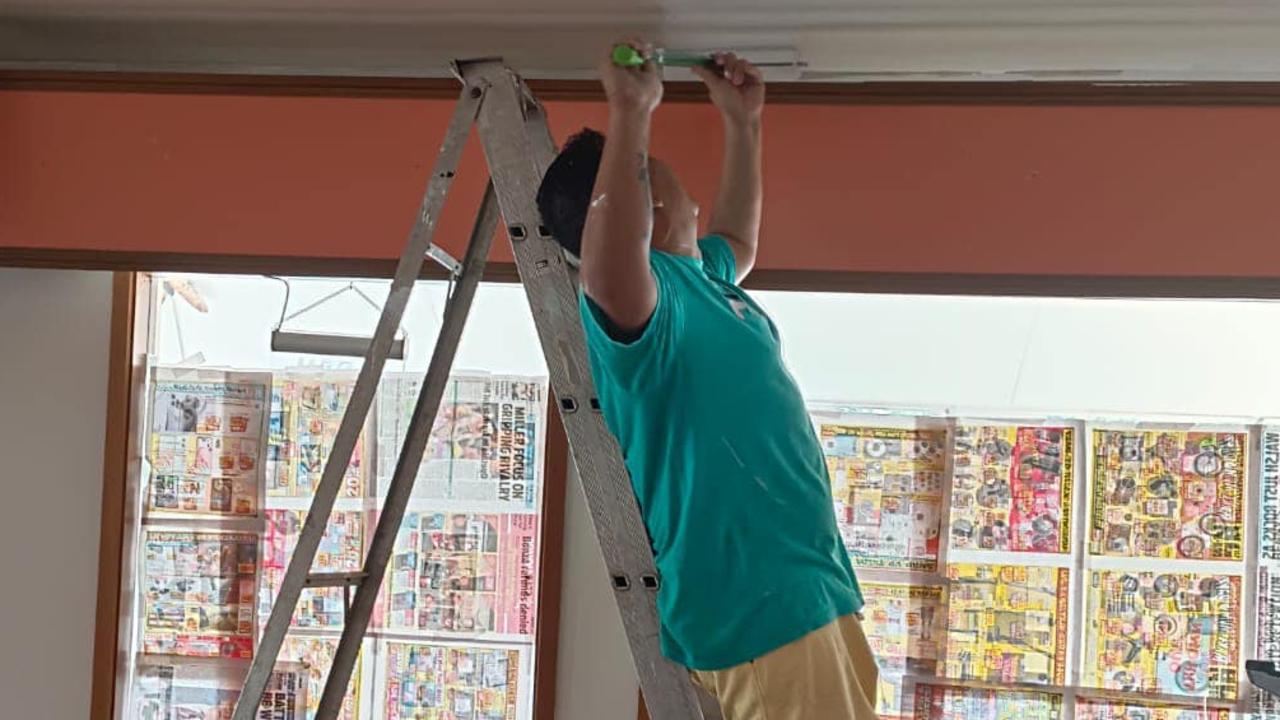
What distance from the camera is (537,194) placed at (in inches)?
64.9

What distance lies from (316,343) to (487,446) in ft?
1.58

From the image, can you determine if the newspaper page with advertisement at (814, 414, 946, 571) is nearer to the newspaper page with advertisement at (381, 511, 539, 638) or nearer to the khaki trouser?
the newspaper page with advertisement at (381, 511, 539, 638)

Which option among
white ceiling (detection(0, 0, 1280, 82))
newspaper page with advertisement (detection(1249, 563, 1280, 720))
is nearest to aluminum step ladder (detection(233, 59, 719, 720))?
white ceiling (detection(0, 0, 1280, 82))

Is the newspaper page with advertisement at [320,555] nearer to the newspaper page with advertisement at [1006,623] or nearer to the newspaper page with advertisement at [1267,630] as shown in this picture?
the newspaper page with advertisement at [1006,623]

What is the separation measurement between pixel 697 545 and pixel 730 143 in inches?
30.1

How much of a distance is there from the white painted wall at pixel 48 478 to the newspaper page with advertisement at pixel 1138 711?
2.44m

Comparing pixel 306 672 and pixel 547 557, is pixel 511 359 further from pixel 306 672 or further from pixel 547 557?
pixel 306 672

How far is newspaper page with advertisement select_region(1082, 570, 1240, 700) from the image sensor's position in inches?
110

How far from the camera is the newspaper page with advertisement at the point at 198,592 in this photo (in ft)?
9.95

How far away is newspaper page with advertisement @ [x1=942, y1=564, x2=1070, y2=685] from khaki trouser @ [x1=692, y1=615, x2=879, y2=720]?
57.4 inches

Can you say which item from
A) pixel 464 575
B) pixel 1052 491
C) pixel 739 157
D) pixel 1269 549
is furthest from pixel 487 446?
pixel 1269 549

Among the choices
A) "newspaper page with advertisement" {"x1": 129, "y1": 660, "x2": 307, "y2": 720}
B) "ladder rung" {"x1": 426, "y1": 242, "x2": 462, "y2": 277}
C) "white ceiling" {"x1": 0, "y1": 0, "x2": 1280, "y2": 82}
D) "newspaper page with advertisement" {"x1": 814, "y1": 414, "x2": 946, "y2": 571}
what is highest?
"white ceiling" {"x1": 0, "y1": 0, "x2": 1280, "y2": 82}

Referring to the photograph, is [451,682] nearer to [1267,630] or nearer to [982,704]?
[982,704]

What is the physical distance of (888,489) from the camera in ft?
9.46
